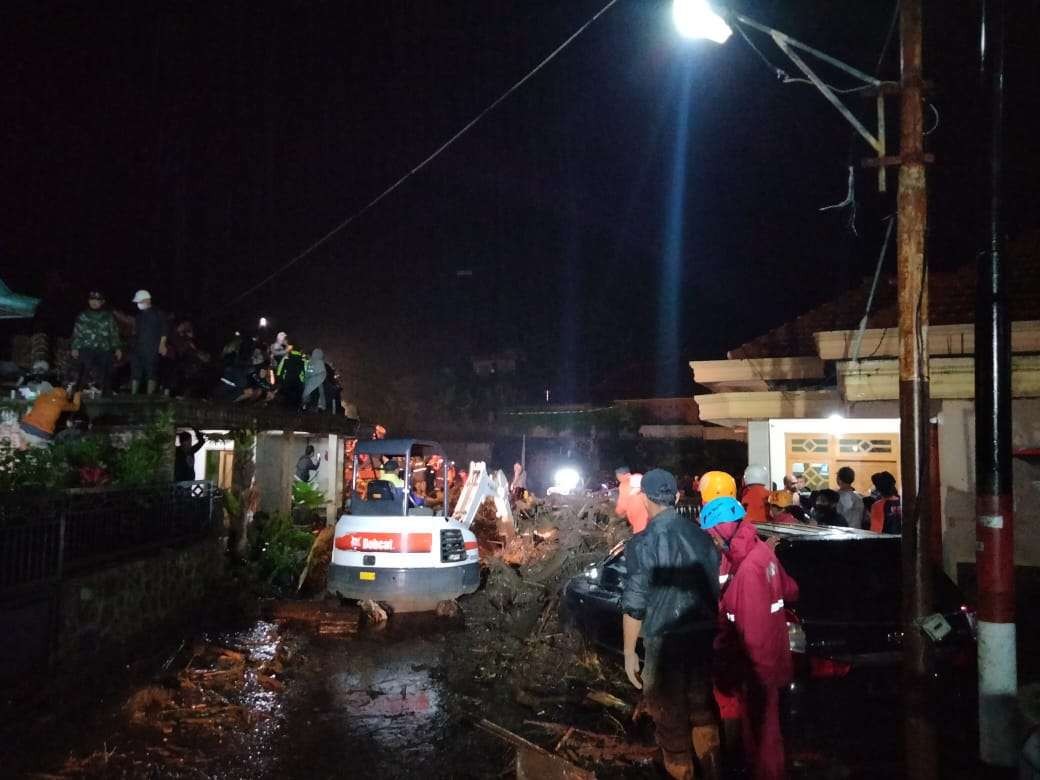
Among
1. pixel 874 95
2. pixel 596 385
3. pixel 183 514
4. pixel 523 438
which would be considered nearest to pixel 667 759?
pixel 874 95

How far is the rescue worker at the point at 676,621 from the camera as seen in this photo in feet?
14.4

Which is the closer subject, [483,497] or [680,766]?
[680,766]

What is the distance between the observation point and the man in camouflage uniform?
1030 cm

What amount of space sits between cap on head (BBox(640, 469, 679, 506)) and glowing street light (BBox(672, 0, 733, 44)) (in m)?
4.23

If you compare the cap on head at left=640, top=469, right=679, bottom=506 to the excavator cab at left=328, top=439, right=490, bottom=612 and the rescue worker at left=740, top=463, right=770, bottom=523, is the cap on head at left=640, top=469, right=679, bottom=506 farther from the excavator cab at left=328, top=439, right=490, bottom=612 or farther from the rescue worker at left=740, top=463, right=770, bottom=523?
the excavator cab at left=328, top=439, right=490, bottom=612

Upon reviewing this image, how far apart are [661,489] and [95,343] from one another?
915cm

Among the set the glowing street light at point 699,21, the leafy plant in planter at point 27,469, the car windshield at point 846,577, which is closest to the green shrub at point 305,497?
the leafy plant in planter at point 27,469

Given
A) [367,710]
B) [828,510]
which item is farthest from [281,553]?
[828,510]

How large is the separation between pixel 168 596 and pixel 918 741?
307 inches

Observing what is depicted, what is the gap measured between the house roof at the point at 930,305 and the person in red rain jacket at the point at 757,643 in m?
5.30

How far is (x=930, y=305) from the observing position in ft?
35.7

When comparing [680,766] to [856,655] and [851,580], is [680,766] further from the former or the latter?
[851,580]

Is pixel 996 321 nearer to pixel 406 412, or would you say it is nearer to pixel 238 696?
pixel 238 696

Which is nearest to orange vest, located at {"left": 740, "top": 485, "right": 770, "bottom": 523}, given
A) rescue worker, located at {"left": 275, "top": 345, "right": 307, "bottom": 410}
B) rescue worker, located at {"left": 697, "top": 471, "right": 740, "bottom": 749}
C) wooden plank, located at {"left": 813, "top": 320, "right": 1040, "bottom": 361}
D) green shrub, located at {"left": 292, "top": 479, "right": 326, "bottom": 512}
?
wooden plank, located at {"left": 813, "top": 320, "right": 1040, "bottom": 361}
